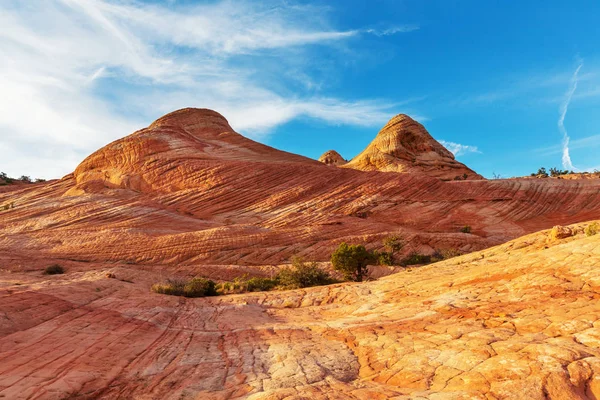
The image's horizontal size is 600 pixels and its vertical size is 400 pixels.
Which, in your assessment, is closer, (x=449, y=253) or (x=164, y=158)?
(x=449, y=253)

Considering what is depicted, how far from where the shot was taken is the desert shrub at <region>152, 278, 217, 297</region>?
53.4 ft

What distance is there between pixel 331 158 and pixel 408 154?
26548 mm

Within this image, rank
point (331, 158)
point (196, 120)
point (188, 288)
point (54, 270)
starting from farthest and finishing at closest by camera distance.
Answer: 1. point (331, 158)
2. point (196, 120)
3. point (54, 270)
4. point (188, 288)

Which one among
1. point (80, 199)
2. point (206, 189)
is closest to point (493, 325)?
point (206, 189)

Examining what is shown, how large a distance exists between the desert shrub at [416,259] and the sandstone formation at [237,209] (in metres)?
0.84

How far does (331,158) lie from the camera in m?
78.9

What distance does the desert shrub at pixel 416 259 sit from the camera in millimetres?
24734

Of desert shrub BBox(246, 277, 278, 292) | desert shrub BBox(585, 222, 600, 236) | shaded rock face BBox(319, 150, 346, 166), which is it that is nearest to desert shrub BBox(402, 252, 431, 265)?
desert shrub BBox(246, 277, 278, 292)

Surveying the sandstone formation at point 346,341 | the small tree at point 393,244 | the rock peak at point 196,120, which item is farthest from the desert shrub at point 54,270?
the rock peak at point 196,120

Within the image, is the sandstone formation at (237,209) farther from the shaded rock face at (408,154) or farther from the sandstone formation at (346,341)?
the shaded rock face at (408,154)

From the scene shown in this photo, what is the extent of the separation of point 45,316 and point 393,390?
28.9ft

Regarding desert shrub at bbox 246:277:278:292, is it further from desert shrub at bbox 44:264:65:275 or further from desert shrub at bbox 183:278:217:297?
desert shrub at bbox 44:264:65:275

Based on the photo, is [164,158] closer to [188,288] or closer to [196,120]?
[196,120]

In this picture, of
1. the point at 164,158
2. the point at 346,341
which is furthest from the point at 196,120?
the point at 346,341
